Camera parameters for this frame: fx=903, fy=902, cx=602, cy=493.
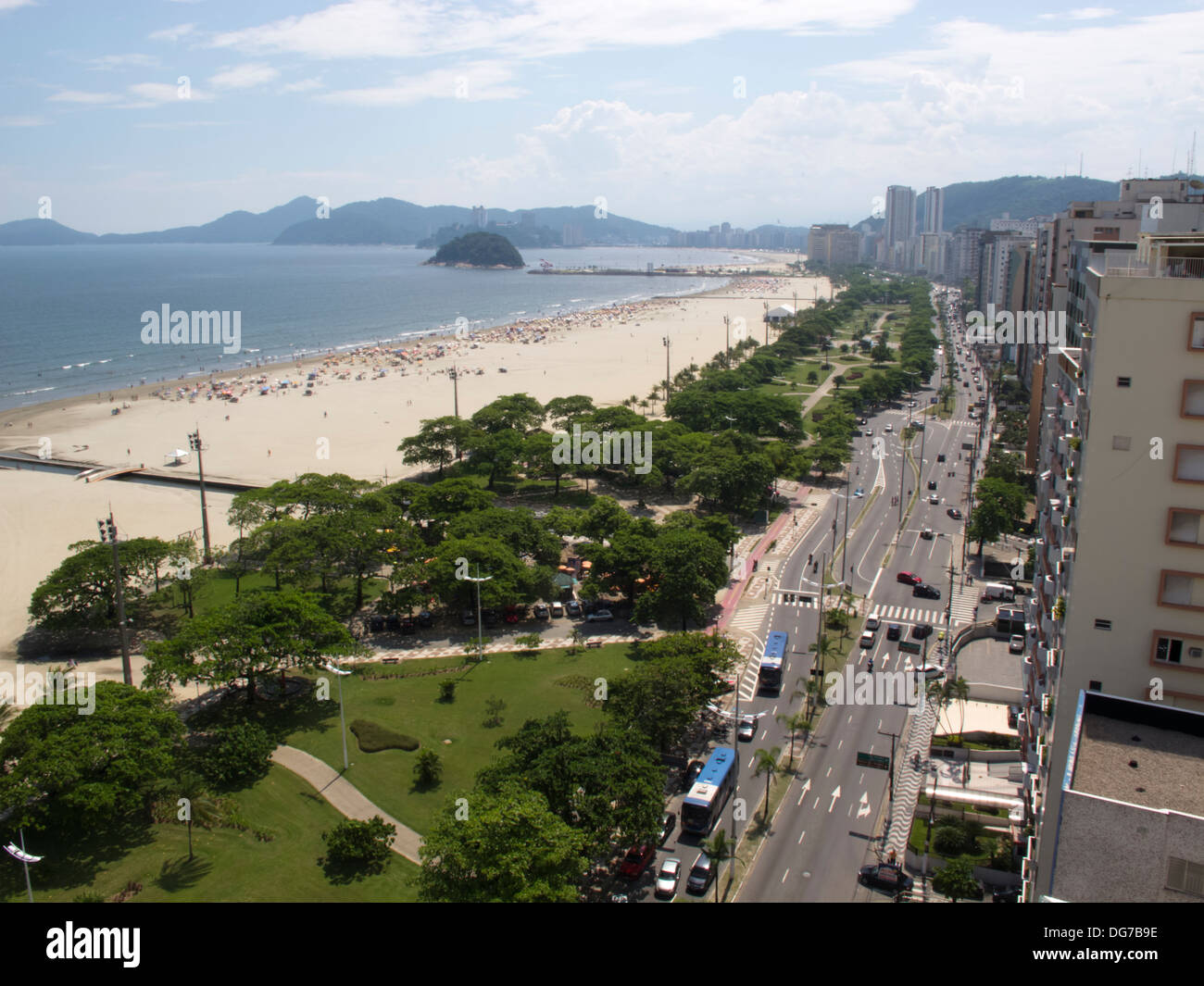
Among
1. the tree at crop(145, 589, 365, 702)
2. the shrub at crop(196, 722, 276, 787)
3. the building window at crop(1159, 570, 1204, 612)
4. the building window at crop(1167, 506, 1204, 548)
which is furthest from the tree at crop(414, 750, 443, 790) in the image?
the building window at crop(1167, 506, 1204, 548)

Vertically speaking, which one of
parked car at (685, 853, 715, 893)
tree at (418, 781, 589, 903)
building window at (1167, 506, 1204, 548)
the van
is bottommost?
parked car at (685, 853, 715, 893)

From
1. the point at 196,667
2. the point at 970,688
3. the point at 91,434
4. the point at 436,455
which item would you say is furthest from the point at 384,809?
the point at 91,434

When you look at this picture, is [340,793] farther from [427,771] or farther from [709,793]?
[709,793]

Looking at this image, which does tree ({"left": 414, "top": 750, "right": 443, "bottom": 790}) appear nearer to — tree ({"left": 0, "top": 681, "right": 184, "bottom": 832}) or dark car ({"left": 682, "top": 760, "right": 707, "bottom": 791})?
tree ({"left": 0, "top": 681, "right": 184, "bottom": 832})

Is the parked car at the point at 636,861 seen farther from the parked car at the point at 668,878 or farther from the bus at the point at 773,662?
the bus at the point at 773,662

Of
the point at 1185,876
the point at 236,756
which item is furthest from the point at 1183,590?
the point at 236,756
